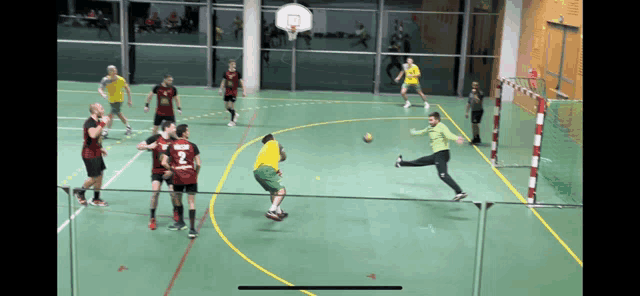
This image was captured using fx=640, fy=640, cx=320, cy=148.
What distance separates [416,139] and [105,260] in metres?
12.1

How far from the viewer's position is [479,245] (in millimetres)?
7383

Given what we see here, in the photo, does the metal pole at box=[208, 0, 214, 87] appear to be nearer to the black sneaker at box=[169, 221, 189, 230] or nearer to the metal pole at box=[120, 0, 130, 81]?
the metal pole at box=[120, 0, 130, 81]

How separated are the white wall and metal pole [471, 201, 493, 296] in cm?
1905

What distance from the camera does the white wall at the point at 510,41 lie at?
25047 mm

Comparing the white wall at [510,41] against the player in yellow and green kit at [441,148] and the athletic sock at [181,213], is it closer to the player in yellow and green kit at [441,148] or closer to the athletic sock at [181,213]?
the player in yellow and green kit at [441,148]

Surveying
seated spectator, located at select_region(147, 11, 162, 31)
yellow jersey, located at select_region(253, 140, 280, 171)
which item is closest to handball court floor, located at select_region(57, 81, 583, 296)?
yellow jersey, located at select_region(253, 140, 280, 171)

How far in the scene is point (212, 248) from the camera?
826cm

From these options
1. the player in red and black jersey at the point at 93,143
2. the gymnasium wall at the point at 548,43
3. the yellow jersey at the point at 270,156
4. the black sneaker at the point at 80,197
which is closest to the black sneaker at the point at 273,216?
the black sneaker at the point at 80,197

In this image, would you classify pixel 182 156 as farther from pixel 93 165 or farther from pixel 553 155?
pixel 553 155

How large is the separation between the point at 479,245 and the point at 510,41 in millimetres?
19621

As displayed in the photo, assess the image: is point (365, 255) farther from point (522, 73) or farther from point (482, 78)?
point (482, 78)

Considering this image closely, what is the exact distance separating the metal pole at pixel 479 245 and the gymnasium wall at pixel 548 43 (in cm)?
1300

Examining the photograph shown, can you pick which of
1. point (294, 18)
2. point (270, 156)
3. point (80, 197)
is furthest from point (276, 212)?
point (294, 18)

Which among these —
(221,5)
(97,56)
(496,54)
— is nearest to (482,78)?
(496,54)
